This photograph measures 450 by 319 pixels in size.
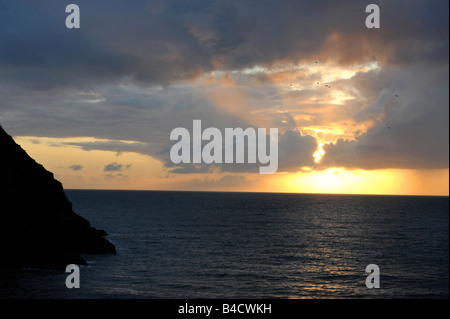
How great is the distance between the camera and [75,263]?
4500 centimetres

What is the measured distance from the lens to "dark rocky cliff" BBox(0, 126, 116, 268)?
139 ft

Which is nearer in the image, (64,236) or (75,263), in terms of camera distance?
(75,263)

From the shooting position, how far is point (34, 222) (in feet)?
143

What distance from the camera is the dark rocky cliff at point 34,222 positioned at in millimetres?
42500

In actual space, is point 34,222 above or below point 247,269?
above

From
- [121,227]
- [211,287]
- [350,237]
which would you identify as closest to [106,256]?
[211,287]

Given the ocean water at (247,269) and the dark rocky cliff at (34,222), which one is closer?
the ocean water at (247,269)

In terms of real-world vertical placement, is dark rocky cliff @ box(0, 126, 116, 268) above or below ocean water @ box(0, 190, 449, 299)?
above

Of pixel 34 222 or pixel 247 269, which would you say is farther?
pixel 247 269

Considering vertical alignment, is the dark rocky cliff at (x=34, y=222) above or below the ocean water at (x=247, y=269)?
above

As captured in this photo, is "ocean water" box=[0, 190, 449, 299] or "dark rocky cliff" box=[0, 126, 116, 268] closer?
"ocean water" box=[0, 190, 449, 299]
